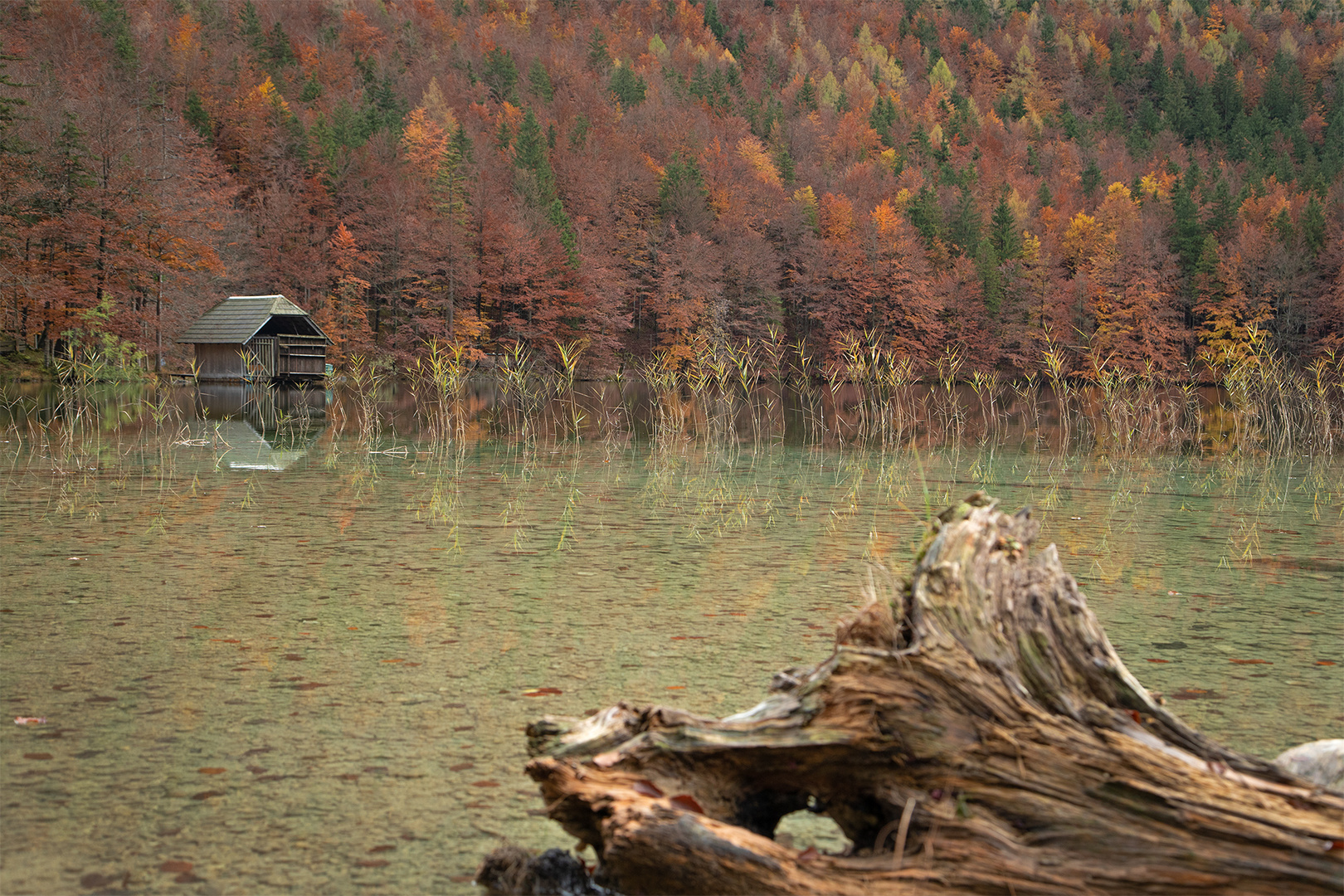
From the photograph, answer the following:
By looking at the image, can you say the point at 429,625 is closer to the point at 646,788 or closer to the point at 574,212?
the point at 646,788

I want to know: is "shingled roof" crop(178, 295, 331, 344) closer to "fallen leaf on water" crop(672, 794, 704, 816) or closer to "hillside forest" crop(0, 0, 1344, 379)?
"hillside forest" crop(0, 0, 1344, 379)

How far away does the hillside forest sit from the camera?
33062mm

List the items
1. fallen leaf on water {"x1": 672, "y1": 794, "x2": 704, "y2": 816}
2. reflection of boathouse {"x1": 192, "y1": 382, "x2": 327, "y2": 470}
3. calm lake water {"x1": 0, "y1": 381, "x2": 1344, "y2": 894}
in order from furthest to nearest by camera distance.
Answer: reflection of boathouse {"x1": 192, "y1": 382, "x2": 327, "y2": 470}
calm lake water {"x1": 0, "y1": 381, "x2": 1344, "y2": 894}
fallen leaf on water {"x1": 672, "y1": 794, "x2": 704, "y2": 816}

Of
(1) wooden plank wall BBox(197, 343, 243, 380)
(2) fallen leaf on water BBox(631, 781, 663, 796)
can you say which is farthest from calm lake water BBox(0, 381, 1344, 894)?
(1) wooden plank wall BBox(197, 343, 243, 380)

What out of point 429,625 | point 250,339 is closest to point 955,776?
point 429,625

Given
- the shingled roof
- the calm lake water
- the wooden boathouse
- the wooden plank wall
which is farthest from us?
the wooden plank wall

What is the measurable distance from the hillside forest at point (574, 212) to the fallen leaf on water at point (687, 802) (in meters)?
17.8

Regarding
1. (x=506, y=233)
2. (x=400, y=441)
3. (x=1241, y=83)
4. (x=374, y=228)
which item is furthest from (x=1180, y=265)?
(x=1241, y=83)

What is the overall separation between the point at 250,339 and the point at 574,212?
1021 inches

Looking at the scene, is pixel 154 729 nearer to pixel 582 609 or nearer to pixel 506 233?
pixel 582 609

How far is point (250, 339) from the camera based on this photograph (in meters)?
33.2

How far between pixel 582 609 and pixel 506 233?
43214 millimetres

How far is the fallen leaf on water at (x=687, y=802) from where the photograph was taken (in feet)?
8.54

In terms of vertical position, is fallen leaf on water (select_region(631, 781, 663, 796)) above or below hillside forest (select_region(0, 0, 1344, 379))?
below
